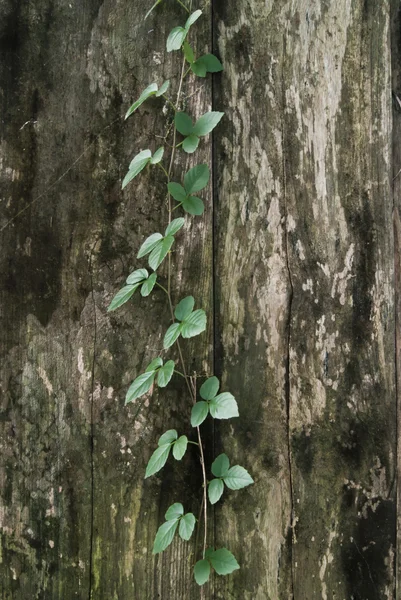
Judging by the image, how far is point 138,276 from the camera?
1.26 meters

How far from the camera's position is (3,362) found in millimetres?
1368

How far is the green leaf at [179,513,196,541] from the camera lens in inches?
44.8

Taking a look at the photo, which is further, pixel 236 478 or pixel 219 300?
pixel 219 300

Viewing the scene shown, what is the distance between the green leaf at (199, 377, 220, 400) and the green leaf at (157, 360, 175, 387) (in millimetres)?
92

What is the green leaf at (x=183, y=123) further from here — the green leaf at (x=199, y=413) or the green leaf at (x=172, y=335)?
the green leaf at (x=199, y=413)

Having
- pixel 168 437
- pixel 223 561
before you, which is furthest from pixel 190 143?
pixel 223 561

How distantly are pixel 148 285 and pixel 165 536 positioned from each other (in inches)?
20.3

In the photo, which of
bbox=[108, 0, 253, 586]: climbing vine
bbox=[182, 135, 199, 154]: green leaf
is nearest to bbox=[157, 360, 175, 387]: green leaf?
bbox=[108, 0, 253, 586]: climbing vine

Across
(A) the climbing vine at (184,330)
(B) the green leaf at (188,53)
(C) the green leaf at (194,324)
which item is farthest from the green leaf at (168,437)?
(B) the green leaf at (188,53)

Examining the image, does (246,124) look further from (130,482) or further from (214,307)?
(130,482)

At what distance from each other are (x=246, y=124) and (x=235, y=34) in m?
0.21

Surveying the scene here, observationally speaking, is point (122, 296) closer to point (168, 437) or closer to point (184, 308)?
point (184, 308)

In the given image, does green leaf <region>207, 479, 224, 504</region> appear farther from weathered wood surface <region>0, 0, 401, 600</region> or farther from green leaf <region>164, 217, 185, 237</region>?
green leaf <region>164, 217, 185, 237</region>

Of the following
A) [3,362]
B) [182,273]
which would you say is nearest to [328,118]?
[182,273]
